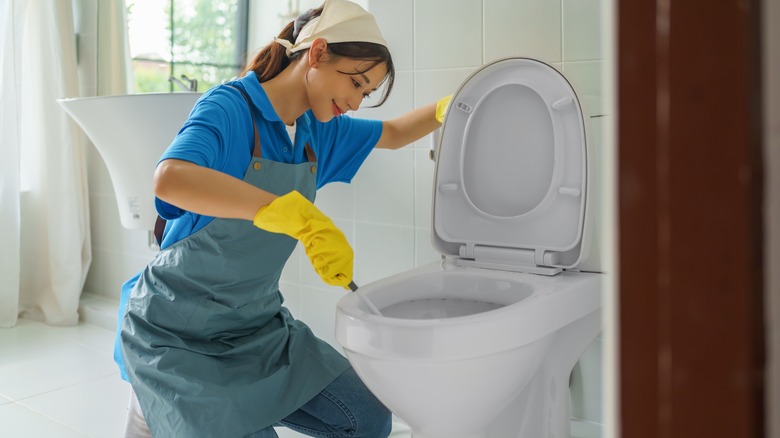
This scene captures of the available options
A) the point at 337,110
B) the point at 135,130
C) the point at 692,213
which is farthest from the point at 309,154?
the point at 692,213

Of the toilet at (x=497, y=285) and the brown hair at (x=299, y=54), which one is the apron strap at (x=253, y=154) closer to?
the brown hair at (x=299, y=54)

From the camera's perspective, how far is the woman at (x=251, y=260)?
3.70 ft

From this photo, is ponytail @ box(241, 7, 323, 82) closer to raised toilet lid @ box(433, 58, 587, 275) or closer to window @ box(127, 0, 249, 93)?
raised toilet lid @ box(433, 58, 587, 275)

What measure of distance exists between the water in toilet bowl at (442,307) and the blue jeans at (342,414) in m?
0.21

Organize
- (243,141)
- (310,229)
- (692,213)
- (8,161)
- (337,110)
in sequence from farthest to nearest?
(8,161), (337,110), (243,141), (310,229), (692,213)

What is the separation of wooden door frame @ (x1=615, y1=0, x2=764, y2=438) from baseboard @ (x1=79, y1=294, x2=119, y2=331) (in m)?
2.58

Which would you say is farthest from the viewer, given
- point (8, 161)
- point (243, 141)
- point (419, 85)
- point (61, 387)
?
point (8, 161)

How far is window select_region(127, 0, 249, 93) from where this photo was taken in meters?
2.51

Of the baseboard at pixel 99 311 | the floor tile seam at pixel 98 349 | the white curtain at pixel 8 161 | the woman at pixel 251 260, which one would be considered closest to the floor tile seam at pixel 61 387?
the floor tile seam at pixel 98 349

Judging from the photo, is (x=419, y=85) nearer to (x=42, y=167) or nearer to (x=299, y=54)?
(x=299, y=54)

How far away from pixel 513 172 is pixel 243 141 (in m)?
0.53

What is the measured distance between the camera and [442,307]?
4.54 ft

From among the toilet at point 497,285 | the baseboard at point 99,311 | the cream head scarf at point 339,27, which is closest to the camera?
the toilet at point 497,285

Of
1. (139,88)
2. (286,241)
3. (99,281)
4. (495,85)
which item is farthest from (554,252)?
(99,281)
